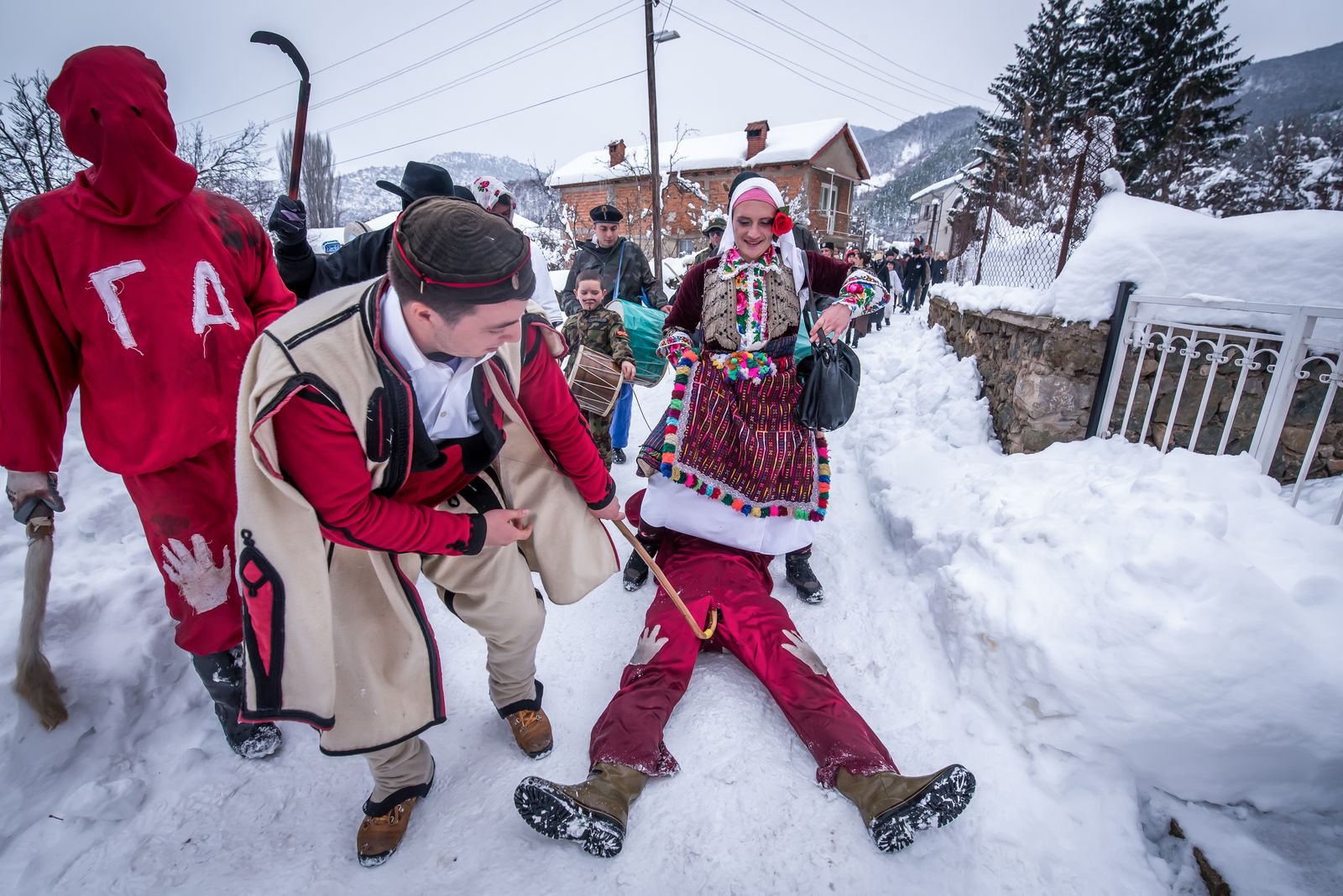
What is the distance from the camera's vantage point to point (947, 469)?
3393mm

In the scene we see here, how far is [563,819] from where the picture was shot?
1550mm

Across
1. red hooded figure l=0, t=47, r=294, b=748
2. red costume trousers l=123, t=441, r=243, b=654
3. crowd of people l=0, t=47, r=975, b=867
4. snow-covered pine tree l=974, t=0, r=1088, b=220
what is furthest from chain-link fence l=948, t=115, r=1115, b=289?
snow-covered pine tree l=974, t=0, r=1088, b=220

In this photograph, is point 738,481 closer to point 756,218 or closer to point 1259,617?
point 756,218

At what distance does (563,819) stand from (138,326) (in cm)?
182

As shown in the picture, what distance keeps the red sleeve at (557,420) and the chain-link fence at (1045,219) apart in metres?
3.91

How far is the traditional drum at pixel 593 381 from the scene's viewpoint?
332cm

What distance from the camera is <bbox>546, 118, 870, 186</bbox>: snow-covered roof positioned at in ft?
84.3

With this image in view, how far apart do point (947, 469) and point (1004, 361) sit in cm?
106

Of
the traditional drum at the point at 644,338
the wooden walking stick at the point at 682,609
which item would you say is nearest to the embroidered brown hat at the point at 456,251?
the wooden walking stick at the point at 682,609

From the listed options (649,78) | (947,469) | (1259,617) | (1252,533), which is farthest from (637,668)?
(649,78)

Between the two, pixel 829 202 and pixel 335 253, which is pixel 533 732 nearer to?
pixel 335 253

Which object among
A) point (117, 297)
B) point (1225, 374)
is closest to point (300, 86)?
point (117, 297)

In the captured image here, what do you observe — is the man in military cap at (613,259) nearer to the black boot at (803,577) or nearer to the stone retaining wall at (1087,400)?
the black boot at (803,577)

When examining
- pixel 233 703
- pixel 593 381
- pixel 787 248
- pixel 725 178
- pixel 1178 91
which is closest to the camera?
pixel 233 703
